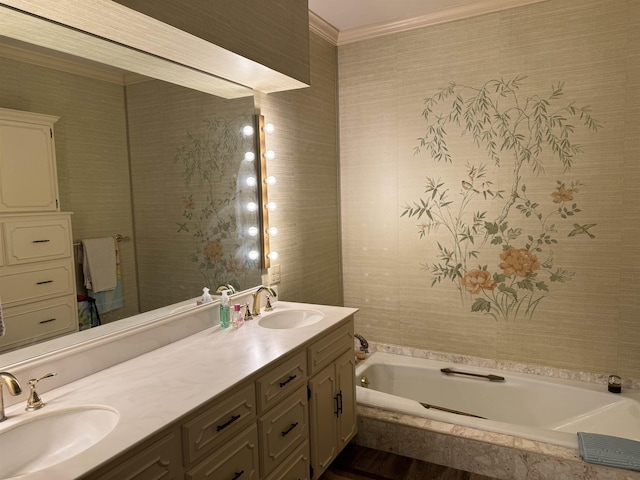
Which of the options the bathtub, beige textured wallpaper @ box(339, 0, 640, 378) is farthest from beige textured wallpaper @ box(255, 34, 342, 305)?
the bathtub

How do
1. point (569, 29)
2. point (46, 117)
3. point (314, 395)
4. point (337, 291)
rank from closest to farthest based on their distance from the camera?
Result: point (46, 117), point (314, 395), point (569, 29), point (337, 291)

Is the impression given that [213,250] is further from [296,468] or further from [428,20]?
[428,20]

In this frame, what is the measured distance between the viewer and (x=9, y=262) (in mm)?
1375

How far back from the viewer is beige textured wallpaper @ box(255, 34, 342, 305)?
276 centimetres

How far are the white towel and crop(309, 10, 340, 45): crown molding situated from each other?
2.10m

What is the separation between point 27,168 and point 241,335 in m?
1.10

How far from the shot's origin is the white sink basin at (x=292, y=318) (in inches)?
94.7

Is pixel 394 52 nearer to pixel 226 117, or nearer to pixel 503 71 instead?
pixel 503 71

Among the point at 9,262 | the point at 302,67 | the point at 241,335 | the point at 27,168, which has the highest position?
the point at 302,67

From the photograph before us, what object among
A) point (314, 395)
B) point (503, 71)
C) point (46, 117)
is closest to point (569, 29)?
point (503, 71)

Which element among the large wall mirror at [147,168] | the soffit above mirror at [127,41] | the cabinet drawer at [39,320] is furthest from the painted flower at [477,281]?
the cabinet drawer at [39,320]

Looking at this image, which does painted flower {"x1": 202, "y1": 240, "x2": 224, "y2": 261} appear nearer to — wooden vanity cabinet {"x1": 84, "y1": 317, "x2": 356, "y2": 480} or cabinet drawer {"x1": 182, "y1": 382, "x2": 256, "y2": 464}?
Result: wooden vanity cabinet {"x1": 84, "y1": 317, "x2": 356, "y2": 480}

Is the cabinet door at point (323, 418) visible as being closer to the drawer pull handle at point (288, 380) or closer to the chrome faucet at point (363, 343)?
the drawer pull handle at point (288, 380)

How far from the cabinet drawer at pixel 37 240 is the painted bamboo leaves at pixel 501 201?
7.60 feet
